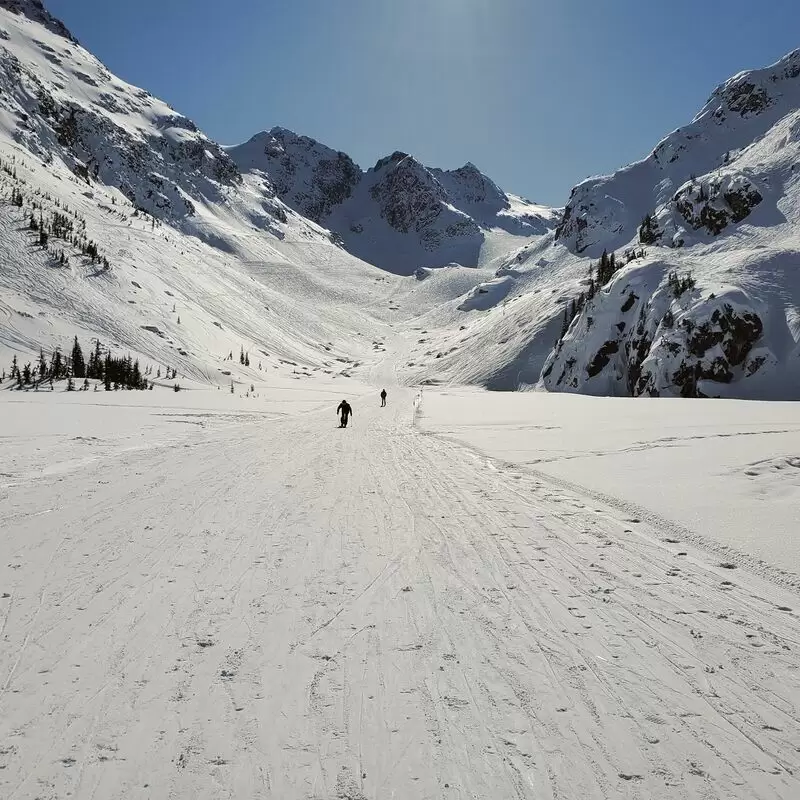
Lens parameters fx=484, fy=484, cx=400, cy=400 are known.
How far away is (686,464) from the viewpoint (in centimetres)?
1085

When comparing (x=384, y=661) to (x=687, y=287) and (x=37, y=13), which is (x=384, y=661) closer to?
(x=687, y=287)

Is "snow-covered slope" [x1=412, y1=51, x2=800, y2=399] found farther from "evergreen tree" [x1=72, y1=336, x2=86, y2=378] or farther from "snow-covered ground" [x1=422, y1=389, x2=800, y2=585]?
"evergreen tree" [x1=72, y1=336, x2=86, y2=378]

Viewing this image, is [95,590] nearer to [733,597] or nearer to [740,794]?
[740,794]

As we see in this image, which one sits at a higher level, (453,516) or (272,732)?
(453,516)

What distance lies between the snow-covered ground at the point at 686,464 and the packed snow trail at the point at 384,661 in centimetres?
88

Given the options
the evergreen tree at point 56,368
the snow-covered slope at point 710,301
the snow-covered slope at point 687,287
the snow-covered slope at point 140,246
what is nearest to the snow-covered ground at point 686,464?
the snow-covered slope at point 710,301

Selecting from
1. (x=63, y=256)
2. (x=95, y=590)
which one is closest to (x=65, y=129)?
(x=63, y=256)

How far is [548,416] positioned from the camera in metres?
22.1

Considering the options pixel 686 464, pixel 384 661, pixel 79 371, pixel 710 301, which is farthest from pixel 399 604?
pixel 79 371

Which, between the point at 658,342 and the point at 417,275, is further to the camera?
the point at 417,275

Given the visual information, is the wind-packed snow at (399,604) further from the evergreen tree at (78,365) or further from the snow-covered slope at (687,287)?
the snow-covered slope at (687,287)

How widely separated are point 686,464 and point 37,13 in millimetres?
288480

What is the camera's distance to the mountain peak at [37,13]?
194 m

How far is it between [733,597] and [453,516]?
409 centimetres
